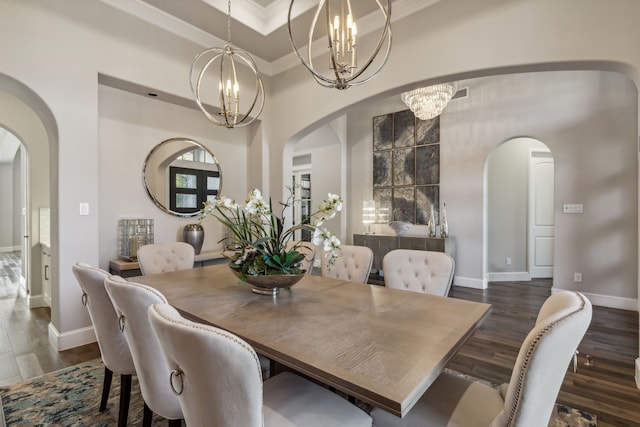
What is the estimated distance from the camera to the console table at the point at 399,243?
5.00 metres

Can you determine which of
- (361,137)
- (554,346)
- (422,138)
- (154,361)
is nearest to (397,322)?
(554,346)

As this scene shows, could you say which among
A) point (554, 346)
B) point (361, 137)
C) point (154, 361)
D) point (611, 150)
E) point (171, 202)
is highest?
point (361, 137)

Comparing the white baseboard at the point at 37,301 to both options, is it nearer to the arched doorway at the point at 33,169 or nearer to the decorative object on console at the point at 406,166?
the arched doorway at the point at 33,169

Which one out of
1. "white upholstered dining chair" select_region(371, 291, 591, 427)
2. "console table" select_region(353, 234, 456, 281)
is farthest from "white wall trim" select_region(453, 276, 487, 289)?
"white upholstered dining chair" select_region(371, 291, 591, 427)

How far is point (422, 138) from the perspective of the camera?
5.66m

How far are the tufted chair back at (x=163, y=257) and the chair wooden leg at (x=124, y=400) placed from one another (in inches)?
44.9

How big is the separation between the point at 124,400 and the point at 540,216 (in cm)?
654

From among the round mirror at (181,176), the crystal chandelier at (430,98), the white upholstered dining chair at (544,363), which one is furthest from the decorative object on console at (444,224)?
the white upholstered dining chair at (544,363)

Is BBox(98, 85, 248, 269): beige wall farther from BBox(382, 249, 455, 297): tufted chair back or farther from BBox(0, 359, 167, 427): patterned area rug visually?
BBox(382, 249, 455, 297): tufted chair back

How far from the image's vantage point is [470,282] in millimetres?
5180

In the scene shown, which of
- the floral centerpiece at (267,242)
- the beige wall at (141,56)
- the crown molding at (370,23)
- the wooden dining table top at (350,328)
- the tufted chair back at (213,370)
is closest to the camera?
the tufted chair back at (213,370)

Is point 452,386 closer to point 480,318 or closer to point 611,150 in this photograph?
point 480,318

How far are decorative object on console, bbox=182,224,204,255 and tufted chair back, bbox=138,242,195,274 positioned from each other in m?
0.81

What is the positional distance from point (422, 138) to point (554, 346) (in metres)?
5.26
